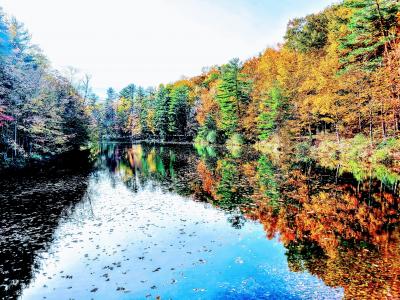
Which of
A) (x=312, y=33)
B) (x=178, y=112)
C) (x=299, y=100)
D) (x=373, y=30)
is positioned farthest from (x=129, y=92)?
(x=373, y=30)

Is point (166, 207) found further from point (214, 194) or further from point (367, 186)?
point (367, 186)

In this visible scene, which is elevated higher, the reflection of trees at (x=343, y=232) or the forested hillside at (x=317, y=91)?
the forested hillside at (x=317, y=91)

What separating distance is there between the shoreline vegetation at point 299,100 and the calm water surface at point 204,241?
29.3 feet

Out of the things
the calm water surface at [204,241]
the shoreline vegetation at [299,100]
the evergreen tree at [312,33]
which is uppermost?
the evergreen tree at [312,33]

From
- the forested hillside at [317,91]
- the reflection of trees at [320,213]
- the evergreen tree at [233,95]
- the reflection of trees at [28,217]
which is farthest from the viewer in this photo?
the evergreen tree at [233,95]

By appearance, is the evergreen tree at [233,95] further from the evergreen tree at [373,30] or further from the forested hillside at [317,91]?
the evergreen tree at [373,30]

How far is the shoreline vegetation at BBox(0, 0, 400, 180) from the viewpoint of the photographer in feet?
96.2

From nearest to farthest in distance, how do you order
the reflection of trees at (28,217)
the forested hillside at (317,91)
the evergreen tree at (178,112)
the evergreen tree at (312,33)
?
1. the reflection of trees at (28,217)
2. the forested hillside at (317,91)
3. the evergreen tree at (312,33)
4. the evergreen tree at (178,112)

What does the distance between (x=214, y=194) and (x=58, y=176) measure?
16.2 m

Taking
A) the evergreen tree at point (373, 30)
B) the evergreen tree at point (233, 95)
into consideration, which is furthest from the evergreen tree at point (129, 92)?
the evergreen tree at point (373, 30)

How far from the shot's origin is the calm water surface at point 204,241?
8977 millimetres

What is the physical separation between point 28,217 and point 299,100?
36.9 metres

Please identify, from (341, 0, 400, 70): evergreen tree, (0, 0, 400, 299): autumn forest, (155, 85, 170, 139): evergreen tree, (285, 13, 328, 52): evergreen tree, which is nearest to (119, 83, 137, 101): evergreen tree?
(155, 85, 170, 139): evergreen tree

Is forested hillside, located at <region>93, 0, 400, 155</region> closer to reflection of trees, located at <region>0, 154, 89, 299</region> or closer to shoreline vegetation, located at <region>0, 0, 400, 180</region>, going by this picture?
shoreline vegetation, located at <region>0, 0, 400, 180</region>
